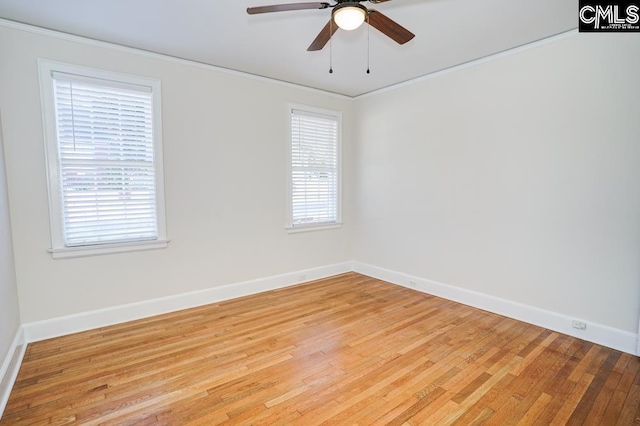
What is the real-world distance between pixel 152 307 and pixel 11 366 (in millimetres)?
1235

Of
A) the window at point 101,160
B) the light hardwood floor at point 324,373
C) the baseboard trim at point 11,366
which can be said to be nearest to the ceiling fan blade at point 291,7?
A: the window at point 101,160

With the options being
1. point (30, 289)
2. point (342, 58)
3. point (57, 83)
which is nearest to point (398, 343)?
point (342, 58)

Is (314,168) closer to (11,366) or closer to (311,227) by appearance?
(311,227)

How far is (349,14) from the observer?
196cm

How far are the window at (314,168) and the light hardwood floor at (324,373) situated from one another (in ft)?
5.42

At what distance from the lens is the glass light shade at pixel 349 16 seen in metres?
1.94

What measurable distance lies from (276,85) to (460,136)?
241 centimetres

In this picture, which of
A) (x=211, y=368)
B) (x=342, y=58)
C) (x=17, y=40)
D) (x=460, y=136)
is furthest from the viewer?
(x=460, y=136)

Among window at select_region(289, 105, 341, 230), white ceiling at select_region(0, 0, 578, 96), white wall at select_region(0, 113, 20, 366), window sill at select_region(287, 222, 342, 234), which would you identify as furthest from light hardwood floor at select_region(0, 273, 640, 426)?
white ceiling at select_region(0, 0, 578, 96)

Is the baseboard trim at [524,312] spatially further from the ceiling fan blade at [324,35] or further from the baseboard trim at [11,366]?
the baseboard trim at [11,366]

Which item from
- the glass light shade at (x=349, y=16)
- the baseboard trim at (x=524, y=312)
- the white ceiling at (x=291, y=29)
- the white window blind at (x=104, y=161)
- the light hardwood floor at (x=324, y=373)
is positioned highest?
the white ceiling at (x=291, y=29)

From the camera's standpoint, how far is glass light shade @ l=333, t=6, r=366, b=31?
194cm

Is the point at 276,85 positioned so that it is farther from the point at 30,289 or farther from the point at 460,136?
the point at 30,289

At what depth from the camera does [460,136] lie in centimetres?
381
